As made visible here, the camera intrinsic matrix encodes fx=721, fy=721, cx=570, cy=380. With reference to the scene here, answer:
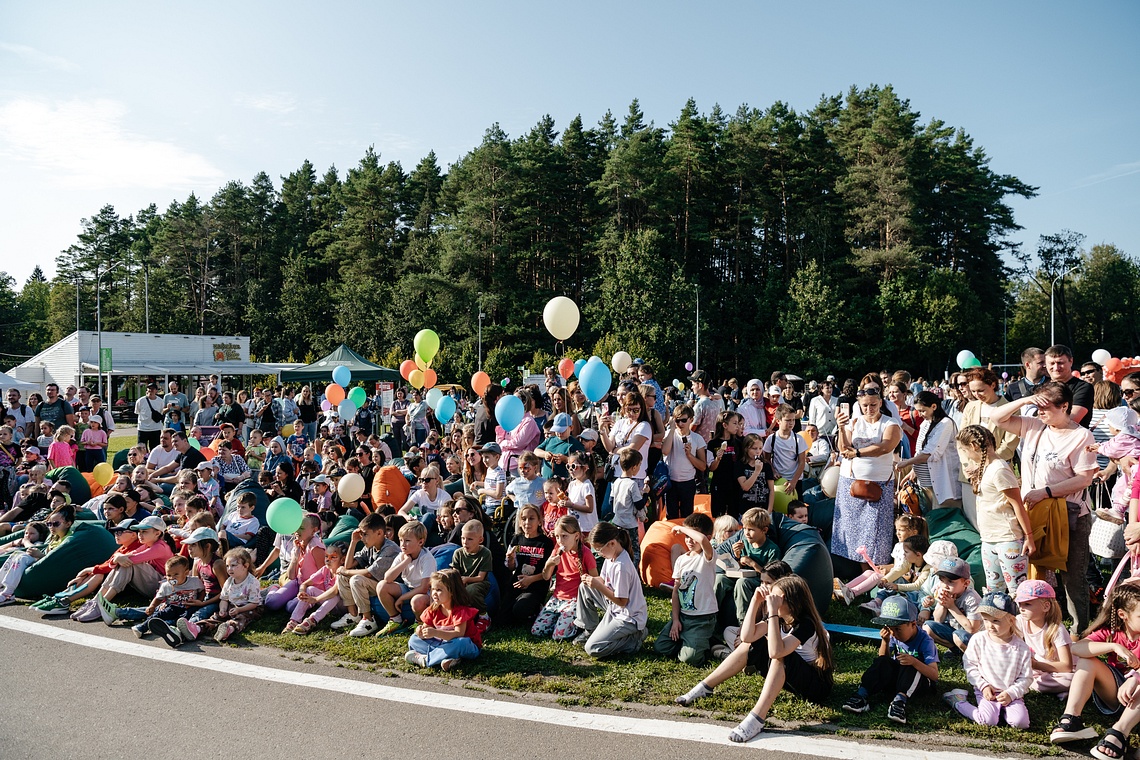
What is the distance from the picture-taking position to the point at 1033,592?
4.09 m

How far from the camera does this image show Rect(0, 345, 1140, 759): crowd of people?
4277 mm

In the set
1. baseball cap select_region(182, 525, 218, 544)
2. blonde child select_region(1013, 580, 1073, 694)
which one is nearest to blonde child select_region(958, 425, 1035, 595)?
blonde child select_region(1013, 580, 1073, 694)

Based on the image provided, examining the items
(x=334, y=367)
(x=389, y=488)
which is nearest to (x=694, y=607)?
(x=389, y=488)

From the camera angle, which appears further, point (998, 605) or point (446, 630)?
point (446, 630)

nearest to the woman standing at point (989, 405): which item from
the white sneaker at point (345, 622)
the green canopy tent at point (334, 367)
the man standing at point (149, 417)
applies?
the white sneaker at point (345, 622)

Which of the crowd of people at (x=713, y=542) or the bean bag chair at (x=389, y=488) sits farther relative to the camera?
the bean bag chair at (x=389, y=488)

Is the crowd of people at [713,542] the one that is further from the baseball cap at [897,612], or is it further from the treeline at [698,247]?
the treeline at [698,247]

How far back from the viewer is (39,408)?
43.2 feet

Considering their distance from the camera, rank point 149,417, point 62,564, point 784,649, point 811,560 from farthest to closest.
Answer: point 149,417 < point 62,564 < point 811,560 < point 784,649

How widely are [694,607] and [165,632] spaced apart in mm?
4291

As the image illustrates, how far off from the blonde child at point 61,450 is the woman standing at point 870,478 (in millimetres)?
11184

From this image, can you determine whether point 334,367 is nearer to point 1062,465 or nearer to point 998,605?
point 1062,465

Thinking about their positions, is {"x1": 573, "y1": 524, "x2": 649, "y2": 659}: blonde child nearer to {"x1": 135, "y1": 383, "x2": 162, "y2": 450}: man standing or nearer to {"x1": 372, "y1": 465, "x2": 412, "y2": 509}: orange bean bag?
{"x1": 372, "y1": 465, "x2": 412, "y2": 509}: orange bean bag

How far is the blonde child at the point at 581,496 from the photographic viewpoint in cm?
647
